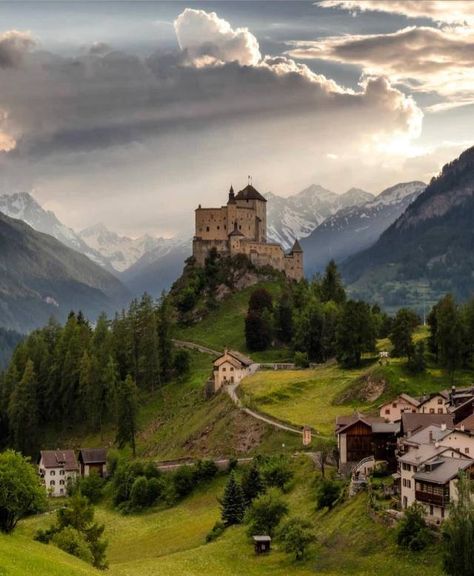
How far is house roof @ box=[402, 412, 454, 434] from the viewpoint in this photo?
323ft

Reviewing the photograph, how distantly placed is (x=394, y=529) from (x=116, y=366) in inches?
4068

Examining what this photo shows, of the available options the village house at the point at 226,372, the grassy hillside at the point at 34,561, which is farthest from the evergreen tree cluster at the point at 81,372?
the grassy hillside at the point at 34,561

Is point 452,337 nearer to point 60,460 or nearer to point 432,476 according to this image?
point 60,460

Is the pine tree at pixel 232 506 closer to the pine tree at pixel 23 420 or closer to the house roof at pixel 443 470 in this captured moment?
the house roof at pixel 443 470

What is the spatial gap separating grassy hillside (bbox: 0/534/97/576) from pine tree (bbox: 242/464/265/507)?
111 ft

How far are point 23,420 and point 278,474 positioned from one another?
73802mm

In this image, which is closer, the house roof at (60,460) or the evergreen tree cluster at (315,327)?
the house roof at (60,460)

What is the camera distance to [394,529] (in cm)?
7812

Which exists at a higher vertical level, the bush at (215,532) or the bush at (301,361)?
the bush at (301,361)

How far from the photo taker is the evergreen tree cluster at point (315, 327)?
6142 inches

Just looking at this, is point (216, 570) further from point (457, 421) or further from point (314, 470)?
point (457, 421)

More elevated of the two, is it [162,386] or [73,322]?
[73,322]

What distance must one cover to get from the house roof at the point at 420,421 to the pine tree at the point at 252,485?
705 inches

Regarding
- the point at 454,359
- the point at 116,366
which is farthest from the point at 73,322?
the point at 454,359
